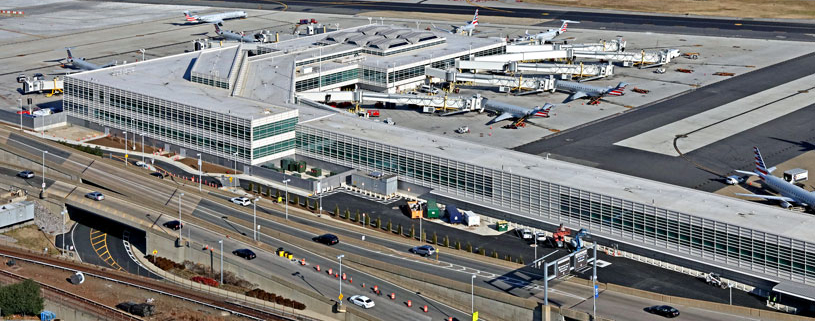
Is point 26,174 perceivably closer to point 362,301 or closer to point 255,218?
point 255,218

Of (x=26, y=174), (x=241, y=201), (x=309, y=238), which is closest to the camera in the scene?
(x=309, y=238)

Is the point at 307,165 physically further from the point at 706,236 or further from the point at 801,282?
the point at 801,282

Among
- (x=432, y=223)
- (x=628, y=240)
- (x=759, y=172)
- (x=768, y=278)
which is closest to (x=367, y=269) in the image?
(x=432, y=223)

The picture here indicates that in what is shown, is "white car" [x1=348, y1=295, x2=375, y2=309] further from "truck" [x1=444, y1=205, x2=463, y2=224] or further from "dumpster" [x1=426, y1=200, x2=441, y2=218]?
"dumpster" [x1=426, y1=200, x2=441, y2=218]

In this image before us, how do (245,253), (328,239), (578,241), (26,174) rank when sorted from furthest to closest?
(26,174) < (328,239) < (578,241) < (245,253)

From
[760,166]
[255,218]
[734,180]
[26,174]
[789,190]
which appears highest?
[760,166]

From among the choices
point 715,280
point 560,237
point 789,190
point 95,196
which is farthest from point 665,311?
point 95,196

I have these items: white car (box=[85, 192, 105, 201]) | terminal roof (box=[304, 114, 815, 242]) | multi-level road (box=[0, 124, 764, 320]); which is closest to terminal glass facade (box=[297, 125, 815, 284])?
terminal roof (box=[304, 114, 815, 242])
